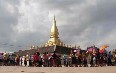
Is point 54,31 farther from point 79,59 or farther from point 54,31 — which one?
point 79,59

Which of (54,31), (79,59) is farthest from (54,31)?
(79,59)

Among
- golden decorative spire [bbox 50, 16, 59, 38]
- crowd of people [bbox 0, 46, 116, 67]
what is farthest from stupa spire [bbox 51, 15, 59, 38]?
crowd of people [bbox 0, 46, 116, 67]

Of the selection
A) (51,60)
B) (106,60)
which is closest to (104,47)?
(106,60)

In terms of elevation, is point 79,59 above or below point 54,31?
below

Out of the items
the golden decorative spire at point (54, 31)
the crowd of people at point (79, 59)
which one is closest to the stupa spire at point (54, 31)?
the golden decorative spire at point (54, 31)

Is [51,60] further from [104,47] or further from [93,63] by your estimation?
[104,47]

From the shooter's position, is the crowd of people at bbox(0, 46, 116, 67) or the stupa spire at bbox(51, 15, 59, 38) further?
the stupa spire at bbox(51, 15, 59, 38)

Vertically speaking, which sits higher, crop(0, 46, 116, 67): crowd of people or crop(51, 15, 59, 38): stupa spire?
crop(51, 15, 59, 38): stupa spire

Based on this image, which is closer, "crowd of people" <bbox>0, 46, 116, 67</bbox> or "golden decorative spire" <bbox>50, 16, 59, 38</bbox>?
"crowd of people" <bbox>0, 46, 116, 67</bbox>

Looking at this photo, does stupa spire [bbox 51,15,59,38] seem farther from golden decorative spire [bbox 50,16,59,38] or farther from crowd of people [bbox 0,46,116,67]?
crowd of people [bbox 0,46,116,67]

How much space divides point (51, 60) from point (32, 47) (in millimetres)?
35593

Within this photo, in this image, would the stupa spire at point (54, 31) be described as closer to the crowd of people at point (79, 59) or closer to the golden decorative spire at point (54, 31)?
the golden decorative spire at point (54, 31)

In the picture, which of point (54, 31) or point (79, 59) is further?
point (54, 31)

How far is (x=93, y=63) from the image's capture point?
25969mm
